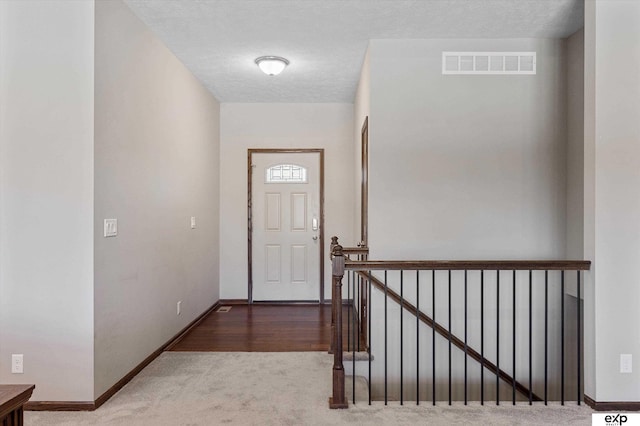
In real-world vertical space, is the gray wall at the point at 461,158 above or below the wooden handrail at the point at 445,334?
above

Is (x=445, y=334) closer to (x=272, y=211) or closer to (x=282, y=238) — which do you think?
(x=282, y=238)

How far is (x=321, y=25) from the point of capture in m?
3.10

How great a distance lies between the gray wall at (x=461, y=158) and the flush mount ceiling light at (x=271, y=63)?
3.05ft

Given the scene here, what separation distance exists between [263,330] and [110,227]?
2.14 metres

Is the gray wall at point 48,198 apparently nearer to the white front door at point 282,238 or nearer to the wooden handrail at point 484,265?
the wooden handrail at point 484,265

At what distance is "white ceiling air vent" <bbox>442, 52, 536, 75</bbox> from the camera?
3.34 metres

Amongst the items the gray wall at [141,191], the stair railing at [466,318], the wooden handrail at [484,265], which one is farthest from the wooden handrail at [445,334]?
the gray wall at [141,191]

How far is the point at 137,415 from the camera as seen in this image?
2.37 metres

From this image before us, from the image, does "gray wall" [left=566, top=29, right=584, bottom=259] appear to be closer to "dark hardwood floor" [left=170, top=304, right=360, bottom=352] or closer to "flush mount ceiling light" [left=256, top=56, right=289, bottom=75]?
A: "dark hardwood floor" [left=170, top=304, right=360, bottom=352]

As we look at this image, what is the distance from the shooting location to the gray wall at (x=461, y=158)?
3.35m

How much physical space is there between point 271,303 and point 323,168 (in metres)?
1.99

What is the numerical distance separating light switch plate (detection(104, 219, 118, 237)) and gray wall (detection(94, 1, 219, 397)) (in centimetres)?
4

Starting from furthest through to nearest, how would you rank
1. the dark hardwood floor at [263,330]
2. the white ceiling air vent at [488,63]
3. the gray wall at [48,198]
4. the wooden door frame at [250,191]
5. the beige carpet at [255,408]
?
the wooden door frame at [250,191] < the dark hardwood floor at [263,330] < the white ceiling air vent at [488,63] < the gray wall at [48,198] < the beige carpet at [255,408]
